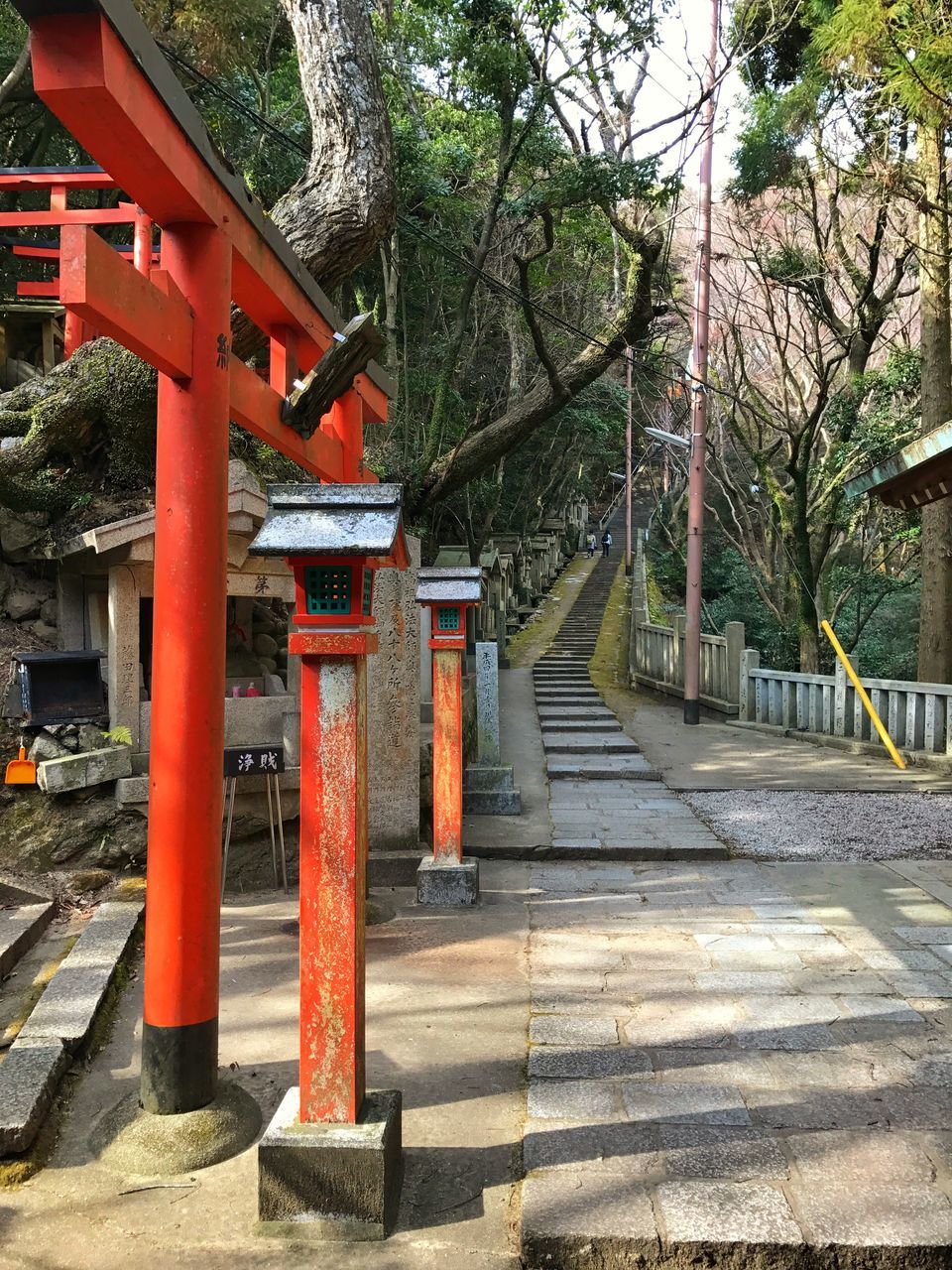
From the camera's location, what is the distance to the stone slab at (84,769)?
658 centimetres

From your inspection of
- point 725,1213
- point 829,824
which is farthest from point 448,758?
point 829,824

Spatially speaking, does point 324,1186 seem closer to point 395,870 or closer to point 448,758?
point 448,758

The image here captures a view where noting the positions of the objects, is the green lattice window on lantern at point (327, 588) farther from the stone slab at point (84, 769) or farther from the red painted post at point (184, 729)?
the stone slab at point (84, 769)

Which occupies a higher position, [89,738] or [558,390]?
[558,390]

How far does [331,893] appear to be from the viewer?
3.23 m

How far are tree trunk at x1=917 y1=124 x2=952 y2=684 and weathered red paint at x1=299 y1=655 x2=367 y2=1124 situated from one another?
36.4 ft

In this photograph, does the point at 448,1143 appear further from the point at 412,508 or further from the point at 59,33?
the point at 412,508

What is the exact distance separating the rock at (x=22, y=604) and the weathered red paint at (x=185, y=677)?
4501 millimetres

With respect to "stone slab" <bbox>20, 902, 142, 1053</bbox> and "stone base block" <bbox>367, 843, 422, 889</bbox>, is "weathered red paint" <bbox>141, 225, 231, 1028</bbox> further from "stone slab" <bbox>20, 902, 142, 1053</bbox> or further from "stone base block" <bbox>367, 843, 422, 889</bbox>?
"stone base block" <bbox>367, 843, 422, 889</bbox>

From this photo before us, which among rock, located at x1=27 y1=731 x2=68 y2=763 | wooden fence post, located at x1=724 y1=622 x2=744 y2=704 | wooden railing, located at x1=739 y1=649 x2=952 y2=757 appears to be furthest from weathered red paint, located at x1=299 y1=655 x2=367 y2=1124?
wooden fence post, located at x1=724 y1=622 x2=744 y2=704

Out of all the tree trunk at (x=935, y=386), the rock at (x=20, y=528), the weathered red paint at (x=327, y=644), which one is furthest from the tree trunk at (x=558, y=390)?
the weathered red paint at (x=327, y=644)

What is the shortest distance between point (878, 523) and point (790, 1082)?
17.4 meters

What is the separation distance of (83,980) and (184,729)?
2.15m

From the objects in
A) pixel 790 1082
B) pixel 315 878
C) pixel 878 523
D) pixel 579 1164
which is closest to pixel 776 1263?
pixel 579 1164
